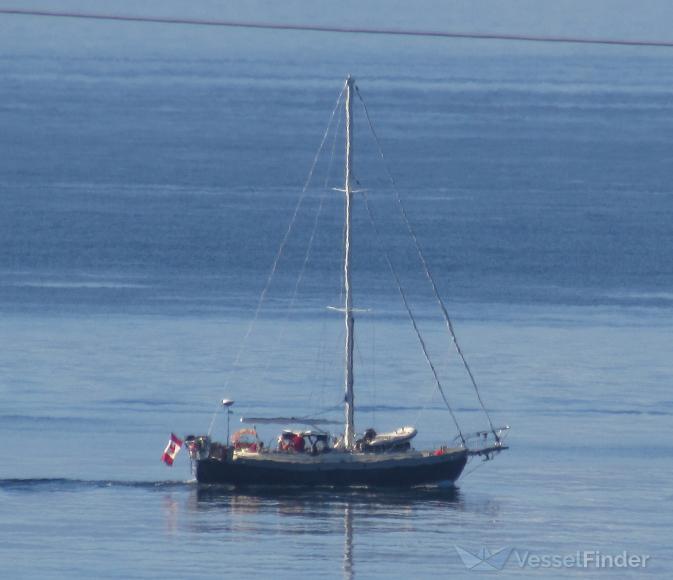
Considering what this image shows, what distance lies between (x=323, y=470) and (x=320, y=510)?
110cm

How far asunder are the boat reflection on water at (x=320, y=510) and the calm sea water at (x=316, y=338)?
2.8 inches

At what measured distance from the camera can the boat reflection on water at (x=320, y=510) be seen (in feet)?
130

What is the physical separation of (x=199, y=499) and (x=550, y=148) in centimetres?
7903

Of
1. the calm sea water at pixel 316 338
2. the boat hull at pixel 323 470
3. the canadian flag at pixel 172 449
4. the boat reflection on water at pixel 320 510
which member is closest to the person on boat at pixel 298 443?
the boat hull at pixel 323 470

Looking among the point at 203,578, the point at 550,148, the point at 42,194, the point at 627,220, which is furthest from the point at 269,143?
the point at 203,578

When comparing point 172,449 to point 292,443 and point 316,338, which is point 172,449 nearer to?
point 292,443

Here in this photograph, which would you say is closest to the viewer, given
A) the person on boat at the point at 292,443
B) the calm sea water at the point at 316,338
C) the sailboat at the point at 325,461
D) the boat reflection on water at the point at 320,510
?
the calm sea water at the point at 316,338

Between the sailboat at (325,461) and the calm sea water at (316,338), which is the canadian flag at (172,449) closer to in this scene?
the sailboat at (325,461)

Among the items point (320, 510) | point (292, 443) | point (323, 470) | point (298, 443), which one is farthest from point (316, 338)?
point (320, 510)

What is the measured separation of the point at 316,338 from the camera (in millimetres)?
57844

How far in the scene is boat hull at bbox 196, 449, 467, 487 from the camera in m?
41.8

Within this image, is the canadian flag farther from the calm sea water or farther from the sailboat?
the calm sea water

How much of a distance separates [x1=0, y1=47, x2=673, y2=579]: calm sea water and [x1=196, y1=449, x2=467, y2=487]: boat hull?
10.7 inches

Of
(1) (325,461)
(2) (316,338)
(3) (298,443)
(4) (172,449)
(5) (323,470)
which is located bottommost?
(5) (323,470)
